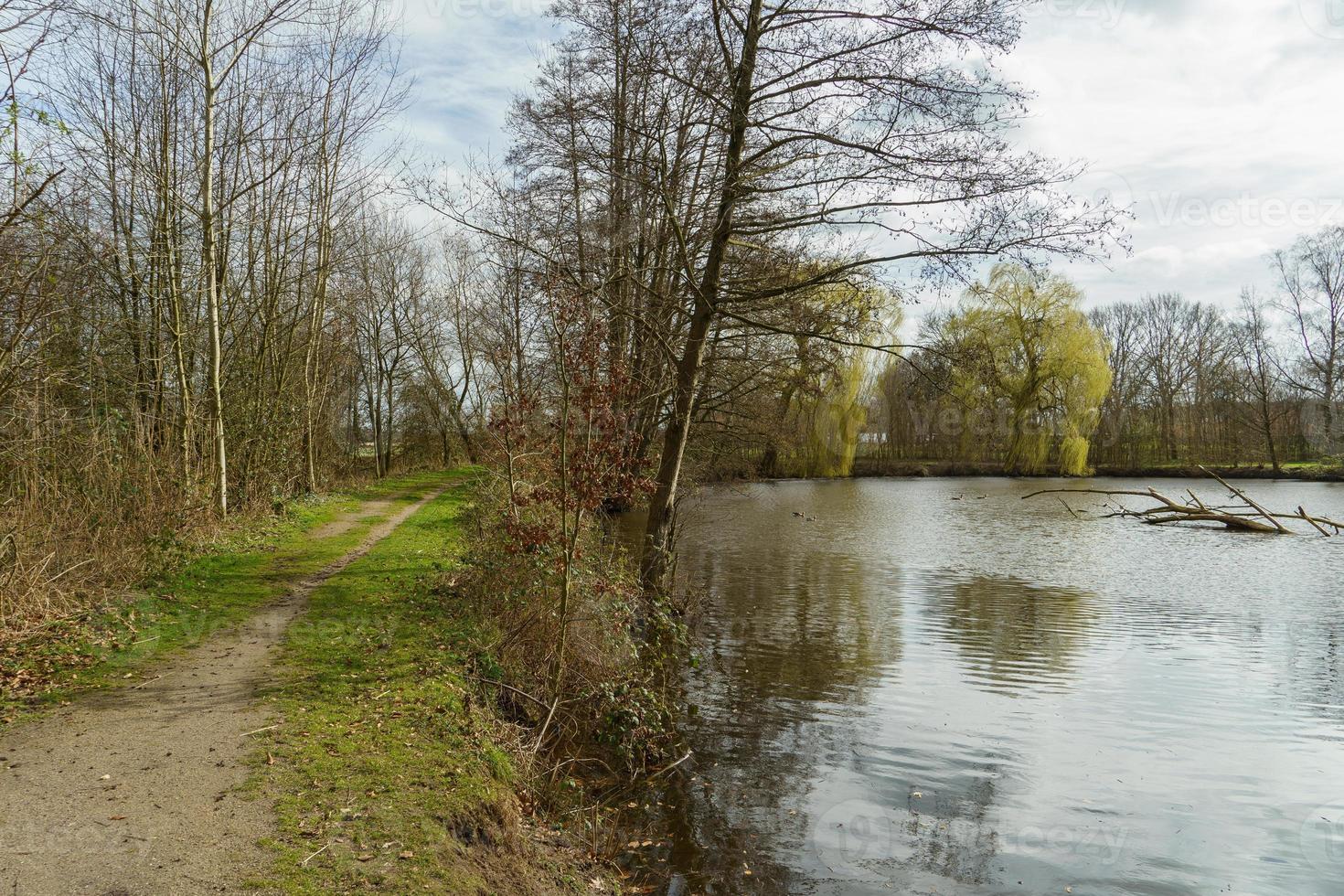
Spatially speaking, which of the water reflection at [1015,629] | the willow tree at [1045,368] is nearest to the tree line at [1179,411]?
the willow tree at [1045,368]

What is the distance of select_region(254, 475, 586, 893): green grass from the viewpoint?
162 inches

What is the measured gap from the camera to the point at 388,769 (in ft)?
16.6

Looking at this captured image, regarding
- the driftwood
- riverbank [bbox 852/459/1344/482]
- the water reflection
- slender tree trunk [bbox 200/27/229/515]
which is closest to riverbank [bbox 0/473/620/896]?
slender tree trunk [bbox 200/27/229/515]

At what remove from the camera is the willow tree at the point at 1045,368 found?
4053cm

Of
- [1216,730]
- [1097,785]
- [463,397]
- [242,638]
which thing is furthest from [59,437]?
[463,397]

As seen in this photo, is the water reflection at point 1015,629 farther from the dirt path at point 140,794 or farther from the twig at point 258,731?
the dirt path at point 140,794

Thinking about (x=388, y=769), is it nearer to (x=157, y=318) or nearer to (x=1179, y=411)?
(x=157, y=318)

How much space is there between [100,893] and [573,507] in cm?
437

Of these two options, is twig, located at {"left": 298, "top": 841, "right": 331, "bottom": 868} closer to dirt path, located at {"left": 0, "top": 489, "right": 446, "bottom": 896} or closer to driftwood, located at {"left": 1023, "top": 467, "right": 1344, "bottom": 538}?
dirt path, located at {"left": 0, "top": 489, "right": 446, "bottom": 896}

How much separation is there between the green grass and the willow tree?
36.6 metres

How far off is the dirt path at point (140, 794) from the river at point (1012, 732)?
8.56 feet

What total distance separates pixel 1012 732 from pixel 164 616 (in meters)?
8.00

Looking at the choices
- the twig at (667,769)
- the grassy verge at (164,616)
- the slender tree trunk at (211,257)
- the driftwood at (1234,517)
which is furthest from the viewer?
the driftwood at (1234,517)

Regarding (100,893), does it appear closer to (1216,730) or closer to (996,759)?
(996,759)
